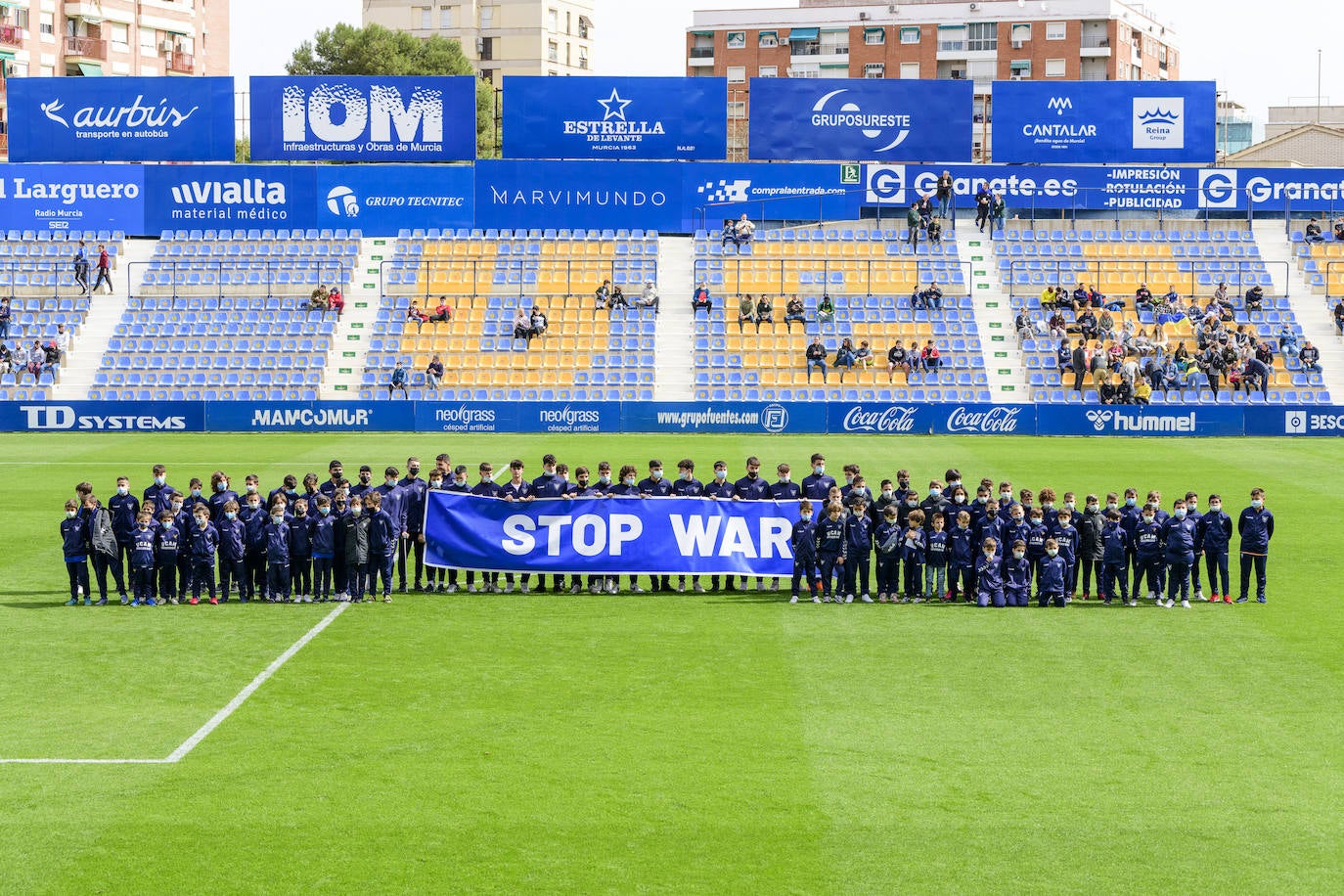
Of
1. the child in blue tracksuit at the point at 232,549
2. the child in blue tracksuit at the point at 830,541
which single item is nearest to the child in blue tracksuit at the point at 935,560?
the child in blue tracksuit at the point at 830,541

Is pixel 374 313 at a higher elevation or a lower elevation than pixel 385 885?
higher

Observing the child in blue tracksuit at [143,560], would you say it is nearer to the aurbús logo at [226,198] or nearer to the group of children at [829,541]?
the group of children at [829,541]

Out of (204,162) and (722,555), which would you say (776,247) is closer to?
(204,162)

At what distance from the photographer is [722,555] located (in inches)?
753

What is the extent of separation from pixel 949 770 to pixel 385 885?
4550mm

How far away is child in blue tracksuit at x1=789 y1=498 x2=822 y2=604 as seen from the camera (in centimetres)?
1850

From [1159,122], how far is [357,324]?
1152 inches

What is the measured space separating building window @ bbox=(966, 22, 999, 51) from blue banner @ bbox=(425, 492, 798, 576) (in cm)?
10510

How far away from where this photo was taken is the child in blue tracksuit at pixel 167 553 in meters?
18.0

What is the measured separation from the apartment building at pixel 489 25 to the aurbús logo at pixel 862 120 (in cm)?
7006

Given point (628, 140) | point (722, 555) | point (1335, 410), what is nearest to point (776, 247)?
point (628, 140)

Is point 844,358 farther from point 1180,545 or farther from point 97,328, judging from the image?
point 1180,545

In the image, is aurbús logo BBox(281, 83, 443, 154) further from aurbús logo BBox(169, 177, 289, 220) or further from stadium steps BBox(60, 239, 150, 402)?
stadium steps BBox(60, 239, 150, 402)

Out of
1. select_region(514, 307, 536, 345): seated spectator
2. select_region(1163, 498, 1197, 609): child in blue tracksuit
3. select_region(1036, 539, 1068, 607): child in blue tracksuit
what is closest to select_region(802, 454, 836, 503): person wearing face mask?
select_region(1036, 539, 1068, 607): child in blue tracksuit
